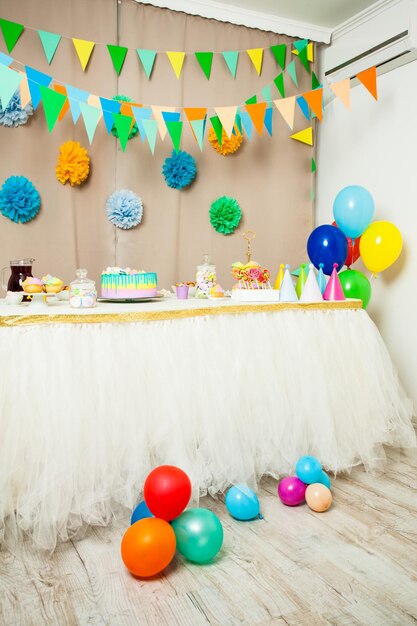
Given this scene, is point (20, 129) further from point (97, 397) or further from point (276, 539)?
point (276, 539)

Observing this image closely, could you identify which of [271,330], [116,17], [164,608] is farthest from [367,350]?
[116,17]

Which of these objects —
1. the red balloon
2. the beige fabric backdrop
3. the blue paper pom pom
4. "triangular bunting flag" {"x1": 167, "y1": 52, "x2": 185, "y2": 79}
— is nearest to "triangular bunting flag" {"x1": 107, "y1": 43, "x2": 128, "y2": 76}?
the beige fabric backdrop

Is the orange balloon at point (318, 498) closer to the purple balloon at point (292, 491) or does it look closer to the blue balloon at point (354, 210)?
the purple balloon at point (292, 491)

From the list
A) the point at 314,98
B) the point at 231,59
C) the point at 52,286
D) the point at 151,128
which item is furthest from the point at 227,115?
the point at 52,286

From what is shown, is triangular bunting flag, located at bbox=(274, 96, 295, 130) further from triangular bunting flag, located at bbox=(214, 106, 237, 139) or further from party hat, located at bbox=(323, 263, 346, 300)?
party hat, located at bbox=(323, 263, 346, 300)

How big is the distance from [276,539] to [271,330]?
79cm

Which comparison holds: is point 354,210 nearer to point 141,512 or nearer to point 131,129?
point 131,129

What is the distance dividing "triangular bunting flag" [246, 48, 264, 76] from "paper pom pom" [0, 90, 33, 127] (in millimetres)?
1396

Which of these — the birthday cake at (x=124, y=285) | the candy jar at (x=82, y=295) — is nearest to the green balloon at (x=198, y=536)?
the candy jar at (x=82, y=295)

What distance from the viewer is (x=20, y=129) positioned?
2.70 metres

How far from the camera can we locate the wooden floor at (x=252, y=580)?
130 centimetres

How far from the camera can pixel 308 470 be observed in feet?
6.37

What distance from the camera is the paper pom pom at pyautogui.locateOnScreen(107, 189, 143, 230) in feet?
9.61

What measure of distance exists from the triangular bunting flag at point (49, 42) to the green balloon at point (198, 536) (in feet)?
7.90
